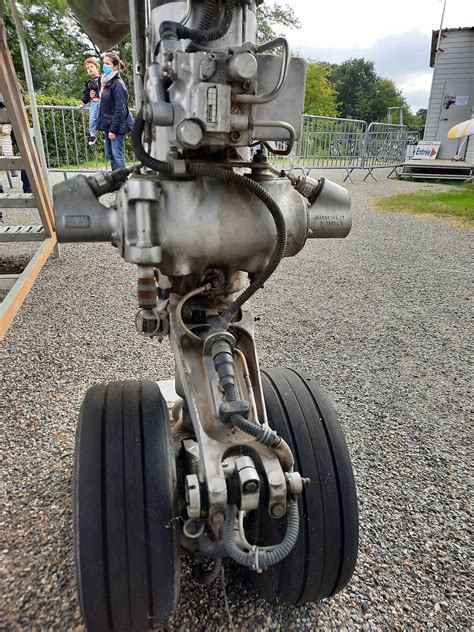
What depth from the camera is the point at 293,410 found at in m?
1.50

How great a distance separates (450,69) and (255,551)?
17.1 metres

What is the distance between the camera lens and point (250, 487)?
3.57 feet

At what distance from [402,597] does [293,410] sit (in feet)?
2.35

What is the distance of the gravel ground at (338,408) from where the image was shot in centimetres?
153

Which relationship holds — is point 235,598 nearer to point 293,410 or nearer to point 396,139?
point 293,410

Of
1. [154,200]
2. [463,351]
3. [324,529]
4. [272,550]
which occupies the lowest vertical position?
[463,351]

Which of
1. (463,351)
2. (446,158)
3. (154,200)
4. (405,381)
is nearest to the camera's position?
(154,200)

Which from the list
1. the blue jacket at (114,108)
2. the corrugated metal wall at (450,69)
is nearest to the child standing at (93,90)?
the blue jacket at (114,108)

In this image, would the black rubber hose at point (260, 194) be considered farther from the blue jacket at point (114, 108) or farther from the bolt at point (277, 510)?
the blue jacket at point (114, 108)

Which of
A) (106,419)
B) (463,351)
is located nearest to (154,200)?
(106,419)

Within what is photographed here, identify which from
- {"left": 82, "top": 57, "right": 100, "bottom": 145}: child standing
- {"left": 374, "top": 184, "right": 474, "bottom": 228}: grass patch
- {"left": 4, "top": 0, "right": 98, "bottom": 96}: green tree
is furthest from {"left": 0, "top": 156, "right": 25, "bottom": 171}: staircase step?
{"left": 4, "top": 0, "right": 98, "bottom": 96}: green tree

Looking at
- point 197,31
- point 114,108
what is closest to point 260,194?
point 197,31

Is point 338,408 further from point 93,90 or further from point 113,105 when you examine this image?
point 93,90

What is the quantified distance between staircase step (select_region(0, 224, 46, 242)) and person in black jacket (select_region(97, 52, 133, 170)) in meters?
2.41
